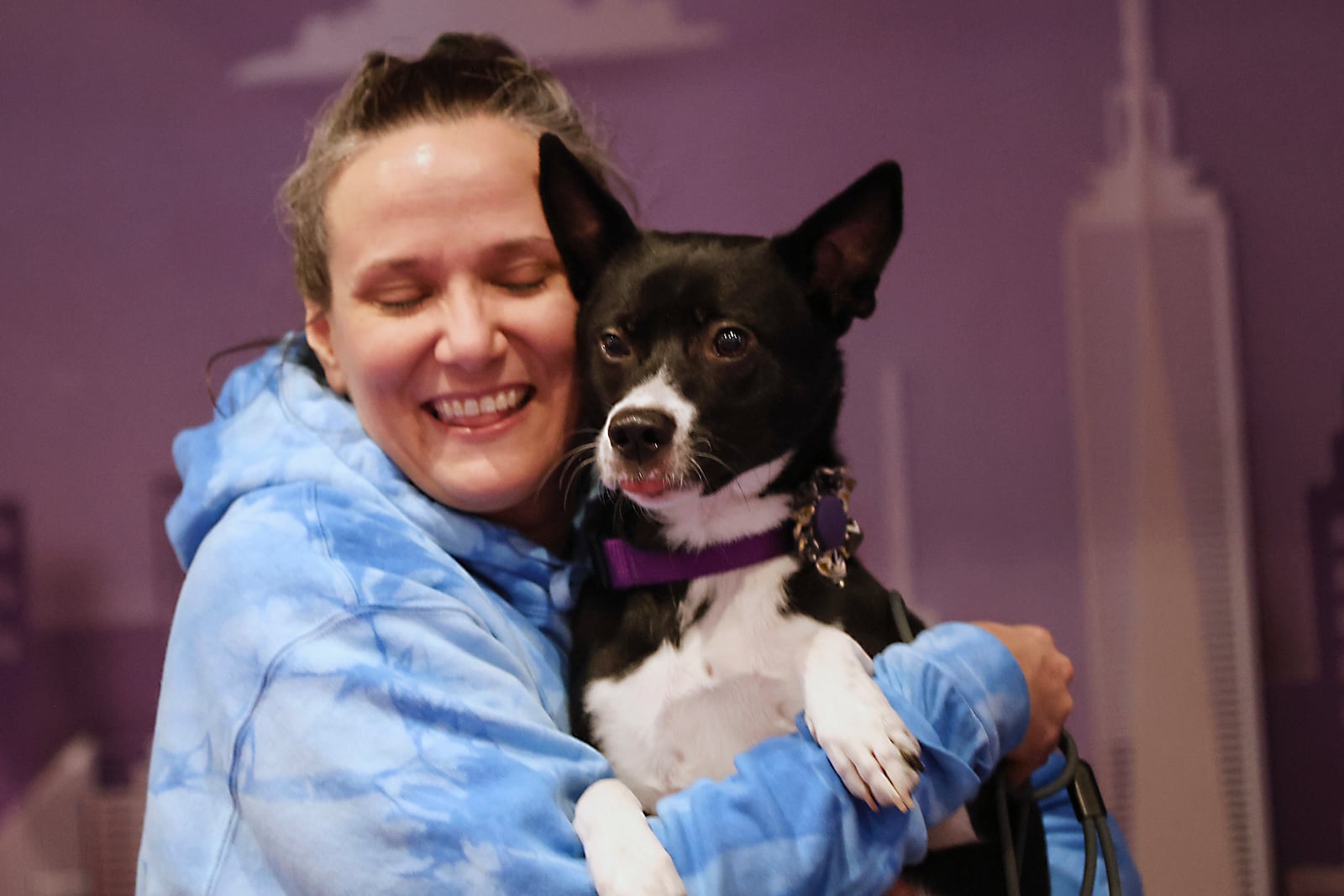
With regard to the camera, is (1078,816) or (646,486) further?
(1078,816)

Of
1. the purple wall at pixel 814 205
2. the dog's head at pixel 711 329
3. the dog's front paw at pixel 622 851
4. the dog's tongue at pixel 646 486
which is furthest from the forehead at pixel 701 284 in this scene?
the purple wall at pixel 814 205

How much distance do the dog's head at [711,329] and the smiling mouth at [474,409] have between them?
0.12 m

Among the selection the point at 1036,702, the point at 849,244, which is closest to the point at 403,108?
the point at 849,244

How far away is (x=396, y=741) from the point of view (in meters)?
1.07

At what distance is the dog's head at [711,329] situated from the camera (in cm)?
131

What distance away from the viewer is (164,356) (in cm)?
267

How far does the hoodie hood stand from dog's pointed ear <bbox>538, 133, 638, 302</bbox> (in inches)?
14.6

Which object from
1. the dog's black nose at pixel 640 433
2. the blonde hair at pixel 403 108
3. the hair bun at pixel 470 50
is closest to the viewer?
the dog's black nose at pixel 640 433

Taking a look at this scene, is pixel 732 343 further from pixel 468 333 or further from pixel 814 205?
pixel 814 205

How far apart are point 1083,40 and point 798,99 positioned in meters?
0.65

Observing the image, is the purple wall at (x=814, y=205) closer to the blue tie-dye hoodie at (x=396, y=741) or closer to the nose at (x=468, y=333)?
the nose at (x=468, y=333)

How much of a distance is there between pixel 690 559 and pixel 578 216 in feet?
1.66

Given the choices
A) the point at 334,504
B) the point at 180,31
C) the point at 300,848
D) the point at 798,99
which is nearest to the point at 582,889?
the point at 300,848

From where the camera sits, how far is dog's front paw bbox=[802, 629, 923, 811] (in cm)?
110
